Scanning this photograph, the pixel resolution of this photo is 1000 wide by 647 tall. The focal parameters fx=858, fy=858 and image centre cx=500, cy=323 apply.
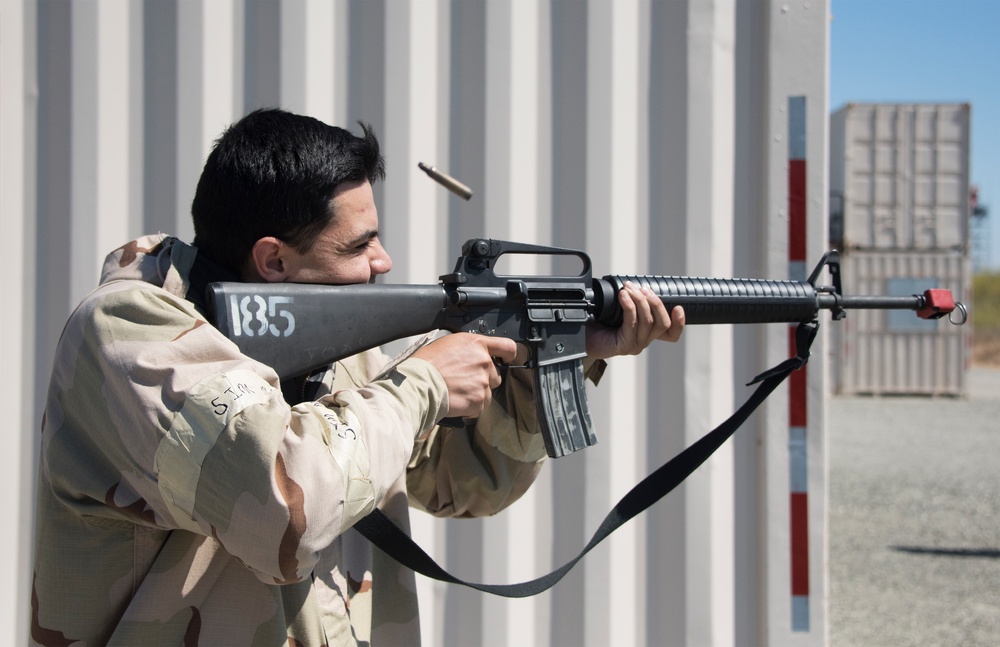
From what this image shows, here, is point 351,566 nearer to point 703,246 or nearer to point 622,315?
point 622,315

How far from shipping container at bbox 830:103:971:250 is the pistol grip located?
11082 millimetres

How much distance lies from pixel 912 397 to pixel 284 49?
12350 mm

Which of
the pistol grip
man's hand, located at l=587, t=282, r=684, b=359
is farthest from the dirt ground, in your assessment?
the pistol grip

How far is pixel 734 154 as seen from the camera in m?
2.39

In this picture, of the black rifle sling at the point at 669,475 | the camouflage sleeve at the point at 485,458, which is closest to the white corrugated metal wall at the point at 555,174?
the black rifle sling at the point at 669,475

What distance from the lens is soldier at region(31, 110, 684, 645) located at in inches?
46.4

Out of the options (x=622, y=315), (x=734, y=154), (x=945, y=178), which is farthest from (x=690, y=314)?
(x=945, y=178)

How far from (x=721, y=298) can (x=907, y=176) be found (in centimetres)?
1145

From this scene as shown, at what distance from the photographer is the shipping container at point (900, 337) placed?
12031 millimetres

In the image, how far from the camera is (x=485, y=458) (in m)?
1.85

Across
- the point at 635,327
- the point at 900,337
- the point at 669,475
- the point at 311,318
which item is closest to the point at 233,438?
the point at 311,318

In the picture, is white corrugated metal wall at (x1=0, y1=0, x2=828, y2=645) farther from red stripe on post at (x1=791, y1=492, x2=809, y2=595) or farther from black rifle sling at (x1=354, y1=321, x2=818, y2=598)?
black rifle sling at (x1=354, y1=321, x2=818, y2=598)

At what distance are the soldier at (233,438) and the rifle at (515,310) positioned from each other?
7cm

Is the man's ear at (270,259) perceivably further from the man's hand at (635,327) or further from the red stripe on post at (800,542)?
the red stripe on post at (800,542)
